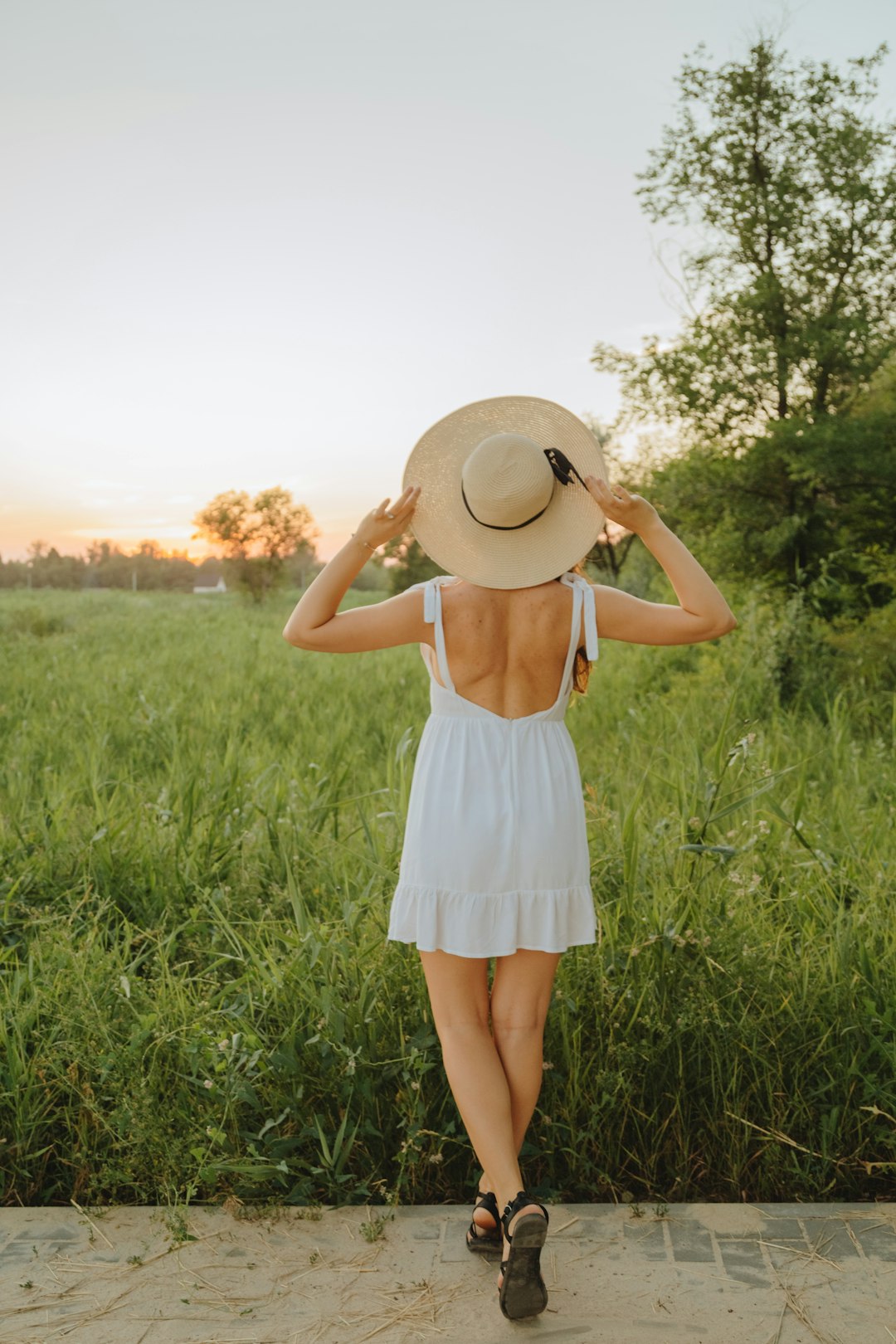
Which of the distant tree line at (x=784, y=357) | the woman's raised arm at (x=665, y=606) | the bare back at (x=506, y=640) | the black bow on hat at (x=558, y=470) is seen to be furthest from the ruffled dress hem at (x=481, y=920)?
the distant tree line at (x=784, y=357)

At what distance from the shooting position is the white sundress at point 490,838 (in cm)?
278

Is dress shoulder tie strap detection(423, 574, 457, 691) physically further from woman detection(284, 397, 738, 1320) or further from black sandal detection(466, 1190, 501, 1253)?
black sandal detection(466, 1190, 501, 1253)

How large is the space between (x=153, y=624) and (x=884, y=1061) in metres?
22.1

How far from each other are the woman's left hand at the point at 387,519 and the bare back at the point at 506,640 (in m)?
0.21

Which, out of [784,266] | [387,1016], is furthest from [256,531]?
[387,1016]

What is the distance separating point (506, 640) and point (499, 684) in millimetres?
119

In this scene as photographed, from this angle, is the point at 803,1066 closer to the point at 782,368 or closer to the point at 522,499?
the point at 522,499

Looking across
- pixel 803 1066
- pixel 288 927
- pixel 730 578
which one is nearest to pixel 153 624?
pixel 730 578

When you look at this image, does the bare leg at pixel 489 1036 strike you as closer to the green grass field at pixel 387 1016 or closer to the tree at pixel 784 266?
the green grass field at pixel 387 1016

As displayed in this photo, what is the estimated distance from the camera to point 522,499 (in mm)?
2721

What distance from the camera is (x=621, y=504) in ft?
9.07

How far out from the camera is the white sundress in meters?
2.78

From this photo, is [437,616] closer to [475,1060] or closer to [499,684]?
[499,684]

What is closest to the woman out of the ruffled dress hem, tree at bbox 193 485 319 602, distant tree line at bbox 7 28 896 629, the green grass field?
the ruffled dress hem
